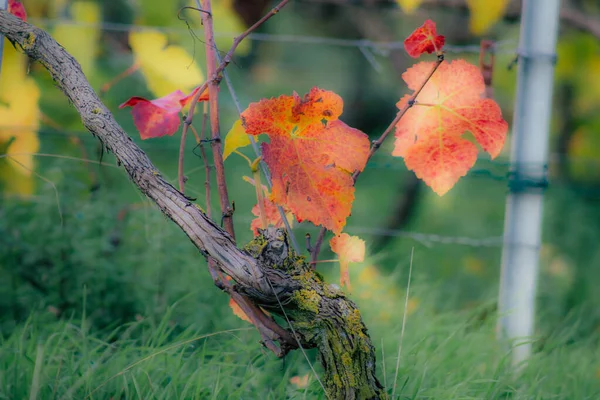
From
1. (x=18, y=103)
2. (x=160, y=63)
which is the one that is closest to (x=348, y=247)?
(x=160, y=63)

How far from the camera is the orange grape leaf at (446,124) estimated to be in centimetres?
100

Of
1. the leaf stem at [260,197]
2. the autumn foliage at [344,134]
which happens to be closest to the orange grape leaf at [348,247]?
the autumn foliage at [344,134]

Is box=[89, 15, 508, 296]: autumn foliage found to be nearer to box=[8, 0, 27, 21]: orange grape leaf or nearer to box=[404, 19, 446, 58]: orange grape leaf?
box=[404, 19, 446, 58]: orange grape leaf

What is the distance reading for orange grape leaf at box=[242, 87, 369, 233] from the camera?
36.8 inches

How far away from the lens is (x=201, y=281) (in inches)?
65.9

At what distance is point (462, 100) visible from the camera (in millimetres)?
1012

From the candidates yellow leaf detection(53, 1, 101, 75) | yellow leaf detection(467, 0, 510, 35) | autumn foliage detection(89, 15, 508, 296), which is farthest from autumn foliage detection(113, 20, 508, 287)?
yellow leaf detection(53, 1, 101, 75)

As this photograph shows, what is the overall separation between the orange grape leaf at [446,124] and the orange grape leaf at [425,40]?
1.3 inches

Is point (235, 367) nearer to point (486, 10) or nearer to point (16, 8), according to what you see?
point (16, 8)

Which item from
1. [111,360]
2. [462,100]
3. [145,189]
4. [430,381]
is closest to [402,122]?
[462,100]

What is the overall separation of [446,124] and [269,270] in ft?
1.17

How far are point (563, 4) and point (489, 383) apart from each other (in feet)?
6.25

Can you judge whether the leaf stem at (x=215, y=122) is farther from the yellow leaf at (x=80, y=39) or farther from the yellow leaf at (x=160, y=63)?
the yellow leaf at (x=80, y=39)

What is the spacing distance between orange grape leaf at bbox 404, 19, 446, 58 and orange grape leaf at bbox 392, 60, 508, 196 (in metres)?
0.03
